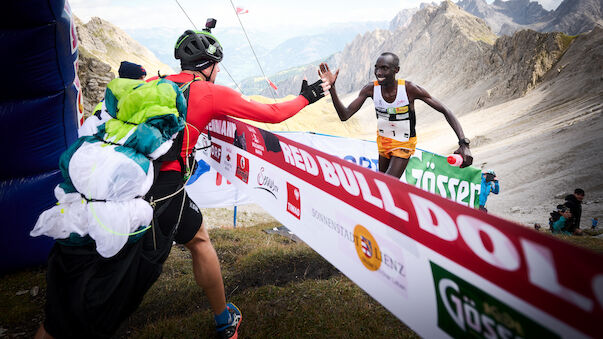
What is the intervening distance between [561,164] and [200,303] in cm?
2153

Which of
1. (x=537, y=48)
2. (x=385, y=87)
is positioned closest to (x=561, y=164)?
(x=385, y=87)

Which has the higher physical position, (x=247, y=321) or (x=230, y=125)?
(x=230, y=125)

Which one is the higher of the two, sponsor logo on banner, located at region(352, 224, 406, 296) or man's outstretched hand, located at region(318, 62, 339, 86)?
man's outstretched hand, located at region(318, 62, 339, 86)

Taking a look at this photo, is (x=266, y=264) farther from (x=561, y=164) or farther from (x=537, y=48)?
(x=537, y=48)

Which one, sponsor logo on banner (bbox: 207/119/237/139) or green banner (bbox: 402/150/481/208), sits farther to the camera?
green banner (bbox: 402/150/481/208)

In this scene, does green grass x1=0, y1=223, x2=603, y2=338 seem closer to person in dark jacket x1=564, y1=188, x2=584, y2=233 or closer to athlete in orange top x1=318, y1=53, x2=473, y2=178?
athlete in orange top x1=318, y1=53, x2=473, y2=178

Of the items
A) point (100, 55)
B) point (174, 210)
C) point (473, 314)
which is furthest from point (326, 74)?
point (100, 55)

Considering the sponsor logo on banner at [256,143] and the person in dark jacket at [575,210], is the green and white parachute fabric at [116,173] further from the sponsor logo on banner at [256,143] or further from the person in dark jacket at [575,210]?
the person in dark jacket at [575,210]

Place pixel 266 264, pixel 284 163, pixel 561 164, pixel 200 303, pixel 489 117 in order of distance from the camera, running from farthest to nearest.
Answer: pixel 489 117
pixel 561 164
pixel 266 264
pixel 200 303
pixel 284 163

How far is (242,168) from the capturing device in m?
4.02

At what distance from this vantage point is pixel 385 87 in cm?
488

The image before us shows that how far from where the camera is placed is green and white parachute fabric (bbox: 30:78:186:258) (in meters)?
1.96

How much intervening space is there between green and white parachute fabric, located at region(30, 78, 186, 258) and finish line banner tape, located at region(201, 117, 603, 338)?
1.19m

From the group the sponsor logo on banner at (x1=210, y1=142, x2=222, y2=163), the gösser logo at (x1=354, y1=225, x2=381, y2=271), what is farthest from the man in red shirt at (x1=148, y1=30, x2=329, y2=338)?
the sponsor logo on banner at (x1=210, y1=142, x2=222, y2=163)
